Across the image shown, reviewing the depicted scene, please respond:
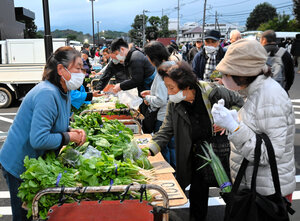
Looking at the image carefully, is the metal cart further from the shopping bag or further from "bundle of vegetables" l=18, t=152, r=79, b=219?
the shopping bag

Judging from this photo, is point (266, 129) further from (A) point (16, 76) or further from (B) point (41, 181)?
(A) point (16, 76)

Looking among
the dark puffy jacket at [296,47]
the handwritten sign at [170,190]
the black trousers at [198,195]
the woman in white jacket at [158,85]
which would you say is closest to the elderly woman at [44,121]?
the handwritten sign at [170,190]

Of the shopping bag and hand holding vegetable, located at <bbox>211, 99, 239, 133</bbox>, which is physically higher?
hand holding vegetable, located at <bbox>211, 99, 239, 133</bbox>

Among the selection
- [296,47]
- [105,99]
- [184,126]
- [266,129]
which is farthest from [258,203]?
[296,47]

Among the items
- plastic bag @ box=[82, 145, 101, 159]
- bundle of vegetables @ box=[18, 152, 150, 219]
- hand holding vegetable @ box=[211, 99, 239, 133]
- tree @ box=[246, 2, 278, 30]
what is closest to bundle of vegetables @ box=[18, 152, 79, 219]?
bundle of vegetables @ box=[18, 152, 150, 219]

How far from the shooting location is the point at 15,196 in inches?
100

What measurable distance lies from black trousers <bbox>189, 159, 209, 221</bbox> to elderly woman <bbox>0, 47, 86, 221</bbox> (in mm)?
1328

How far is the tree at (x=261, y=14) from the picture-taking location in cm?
10444

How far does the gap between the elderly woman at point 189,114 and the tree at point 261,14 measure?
366ft

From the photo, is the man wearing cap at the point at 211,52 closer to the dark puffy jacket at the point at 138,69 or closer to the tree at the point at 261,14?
the dark puffy jacket at the point at 138,69

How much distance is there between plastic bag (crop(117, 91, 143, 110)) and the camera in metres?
5.20

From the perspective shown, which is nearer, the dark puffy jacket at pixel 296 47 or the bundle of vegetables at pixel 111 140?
the bundle of vegetables at pixel 111 140

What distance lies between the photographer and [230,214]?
6.89 feet

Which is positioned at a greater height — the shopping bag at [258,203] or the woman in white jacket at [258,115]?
the woman in white jacket at [258,115]
